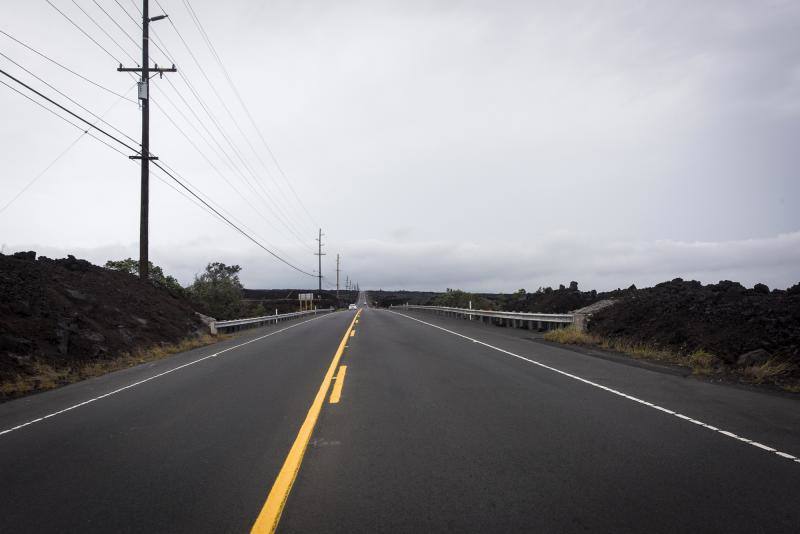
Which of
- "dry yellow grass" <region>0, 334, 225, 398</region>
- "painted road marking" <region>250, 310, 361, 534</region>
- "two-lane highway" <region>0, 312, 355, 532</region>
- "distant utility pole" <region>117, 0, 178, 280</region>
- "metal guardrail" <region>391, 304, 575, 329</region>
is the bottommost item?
"dry yellow grass" <region>0, 334, 225, 398</region>

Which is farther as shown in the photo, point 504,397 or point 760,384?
point 760,384

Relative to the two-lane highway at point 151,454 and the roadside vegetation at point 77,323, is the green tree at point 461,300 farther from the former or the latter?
the two-lane highway at point 151,454

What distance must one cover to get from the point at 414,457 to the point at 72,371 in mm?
12041

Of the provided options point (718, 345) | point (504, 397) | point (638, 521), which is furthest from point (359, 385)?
point (718, 345)

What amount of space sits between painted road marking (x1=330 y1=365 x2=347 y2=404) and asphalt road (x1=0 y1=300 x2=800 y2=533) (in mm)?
118

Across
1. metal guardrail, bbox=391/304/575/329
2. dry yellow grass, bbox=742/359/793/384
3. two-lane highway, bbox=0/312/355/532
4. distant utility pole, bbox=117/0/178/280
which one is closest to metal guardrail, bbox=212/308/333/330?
distant utility pole, bbox=117/0/178/280

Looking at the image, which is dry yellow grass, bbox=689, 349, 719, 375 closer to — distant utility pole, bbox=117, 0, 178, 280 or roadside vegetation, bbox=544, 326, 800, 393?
roadside vegetation, bbox=544, 326, 800, 393

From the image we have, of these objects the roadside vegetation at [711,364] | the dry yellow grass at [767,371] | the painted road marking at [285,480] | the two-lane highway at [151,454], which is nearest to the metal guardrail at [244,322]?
the two-lane highway at [151,454]

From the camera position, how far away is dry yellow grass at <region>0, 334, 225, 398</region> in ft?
35.0

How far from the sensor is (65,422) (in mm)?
7113

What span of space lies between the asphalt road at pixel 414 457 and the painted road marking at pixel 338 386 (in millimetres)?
118

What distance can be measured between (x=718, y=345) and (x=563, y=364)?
4.37 metres

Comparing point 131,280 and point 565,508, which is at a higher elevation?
point 131,280

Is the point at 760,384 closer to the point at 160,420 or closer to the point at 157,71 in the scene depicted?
the point at 160,420
